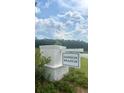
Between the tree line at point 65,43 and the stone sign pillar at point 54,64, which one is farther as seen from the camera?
the stone sign pillar at point 54,64

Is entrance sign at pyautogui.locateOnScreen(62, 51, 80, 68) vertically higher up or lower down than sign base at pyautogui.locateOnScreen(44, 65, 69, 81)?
higher up

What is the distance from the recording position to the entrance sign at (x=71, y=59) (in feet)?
4.94

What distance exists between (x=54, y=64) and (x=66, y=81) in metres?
0.13

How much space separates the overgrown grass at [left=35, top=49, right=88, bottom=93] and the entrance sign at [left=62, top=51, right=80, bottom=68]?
0.03m

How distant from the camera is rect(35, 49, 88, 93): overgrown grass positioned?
4.78 feet

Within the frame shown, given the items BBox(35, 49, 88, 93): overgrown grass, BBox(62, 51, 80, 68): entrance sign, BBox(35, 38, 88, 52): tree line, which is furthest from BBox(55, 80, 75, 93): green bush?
BBox(35, 38, 88, 52): tree line

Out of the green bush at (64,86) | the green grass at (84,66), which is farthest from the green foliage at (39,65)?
the green grass at (84,66)

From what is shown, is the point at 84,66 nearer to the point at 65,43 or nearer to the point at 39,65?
the point at 65,43

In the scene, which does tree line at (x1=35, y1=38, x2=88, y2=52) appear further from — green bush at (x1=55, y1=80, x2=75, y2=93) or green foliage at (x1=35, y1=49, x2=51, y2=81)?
green bush at (x1=55, y1=80, x2=75, y2=93)

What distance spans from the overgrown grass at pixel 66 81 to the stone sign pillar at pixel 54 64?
0.09 ft

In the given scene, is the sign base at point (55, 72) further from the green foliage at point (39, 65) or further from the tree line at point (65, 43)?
the tree line at point (65, 43)
